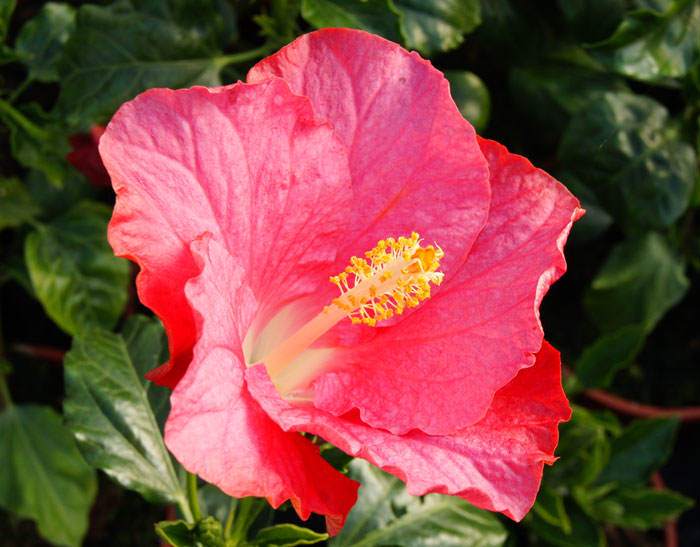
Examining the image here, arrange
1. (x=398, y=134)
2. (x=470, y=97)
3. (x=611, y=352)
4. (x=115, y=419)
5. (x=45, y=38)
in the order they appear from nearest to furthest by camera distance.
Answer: (x=398, y=134), (x=115, y=419), (x=470, y=97), (x=45, y=38), (x=611, y=352)

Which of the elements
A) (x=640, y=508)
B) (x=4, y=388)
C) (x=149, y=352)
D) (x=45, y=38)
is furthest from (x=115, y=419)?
(x=640, y=508)

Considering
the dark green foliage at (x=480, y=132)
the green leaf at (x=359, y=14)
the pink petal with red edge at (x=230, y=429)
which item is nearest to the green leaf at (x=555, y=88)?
the dark green foliage at (x=480, y=132)

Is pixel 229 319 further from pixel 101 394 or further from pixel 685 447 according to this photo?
pixel 685 447

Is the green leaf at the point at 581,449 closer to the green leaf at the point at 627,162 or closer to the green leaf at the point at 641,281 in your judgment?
the green leaf at the point at 641,281

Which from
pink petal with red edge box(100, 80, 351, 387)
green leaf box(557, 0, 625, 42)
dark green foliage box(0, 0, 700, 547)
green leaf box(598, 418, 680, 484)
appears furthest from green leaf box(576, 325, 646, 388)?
pink petal with red edge box(100, 80, 351, 387)

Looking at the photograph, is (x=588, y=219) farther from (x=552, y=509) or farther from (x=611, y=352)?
(x=552, y=509)

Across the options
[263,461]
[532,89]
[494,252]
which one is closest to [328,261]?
[494,252]

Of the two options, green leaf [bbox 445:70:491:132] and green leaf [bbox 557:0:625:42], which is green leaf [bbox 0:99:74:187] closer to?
green leaf [bbox 445:70:491:132]
